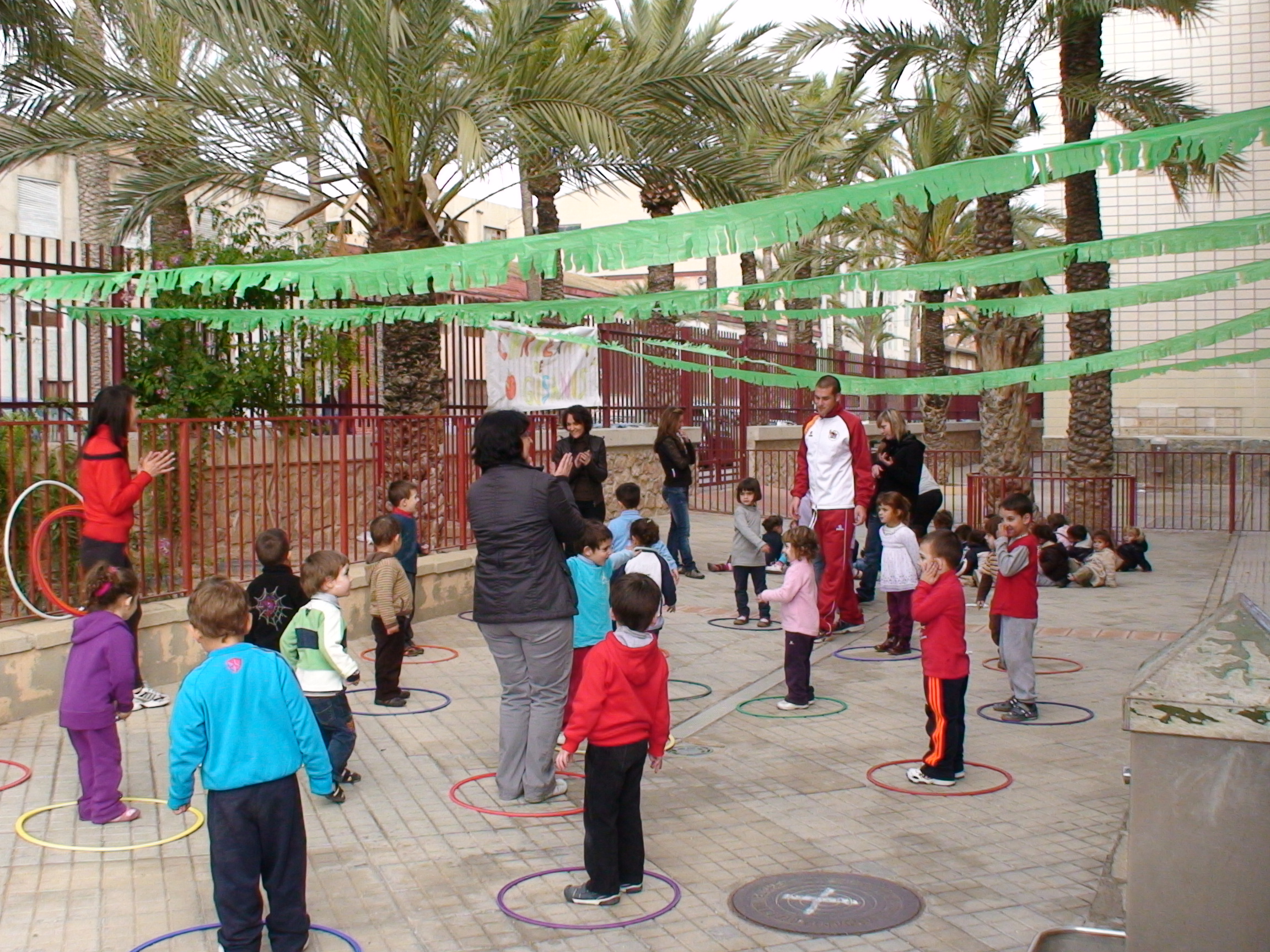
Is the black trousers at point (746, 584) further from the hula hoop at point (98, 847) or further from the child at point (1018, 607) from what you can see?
the hula hoop at point (98, 847)

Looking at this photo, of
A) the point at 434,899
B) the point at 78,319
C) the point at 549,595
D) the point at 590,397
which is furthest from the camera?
the point at 590,397

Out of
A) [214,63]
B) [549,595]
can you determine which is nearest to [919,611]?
[549,595]

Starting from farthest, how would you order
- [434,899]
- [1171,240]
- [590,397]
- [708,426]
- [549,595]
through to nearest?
[708,426], [590,397], [1171,240], [549,595], [434,899]

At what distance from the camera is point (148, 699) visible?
304 inches

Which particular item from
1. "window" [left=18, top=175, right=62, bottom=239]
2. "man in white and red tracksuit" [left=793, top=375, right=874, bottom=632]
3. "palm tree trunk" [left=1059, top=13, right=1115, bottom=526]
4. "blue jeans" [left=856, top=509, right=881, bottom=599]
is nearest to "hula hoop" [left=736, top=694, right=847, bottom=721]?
"man in white and red tracksuit" [left=793, top=375, right=874, bottom=632]

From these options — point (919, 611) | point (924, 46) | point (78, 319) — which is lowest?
point (919, 611)

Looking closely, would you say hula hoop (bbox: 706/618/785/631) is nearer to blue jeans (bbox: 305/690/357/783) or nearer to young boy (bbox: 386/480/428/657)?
young boy (bbox: 386/480/428/657)

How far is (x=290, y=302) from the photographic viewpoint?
1058cm

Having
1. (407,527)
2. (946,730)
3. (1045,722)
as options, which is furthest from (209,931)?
(1045,722)

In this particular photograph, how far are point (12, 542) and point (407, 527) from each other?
2552 mm

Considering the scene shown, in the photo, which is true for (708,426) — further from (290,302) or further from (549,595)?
(549,595)

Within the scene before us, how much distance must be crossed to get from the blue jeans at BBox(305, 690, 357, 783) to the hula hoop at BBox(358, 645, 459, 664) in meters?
2.86

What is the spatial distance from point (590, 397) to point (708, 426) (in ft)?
13.0

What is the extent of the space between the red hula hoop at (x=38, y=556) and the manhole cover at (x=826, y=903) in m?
4.74
